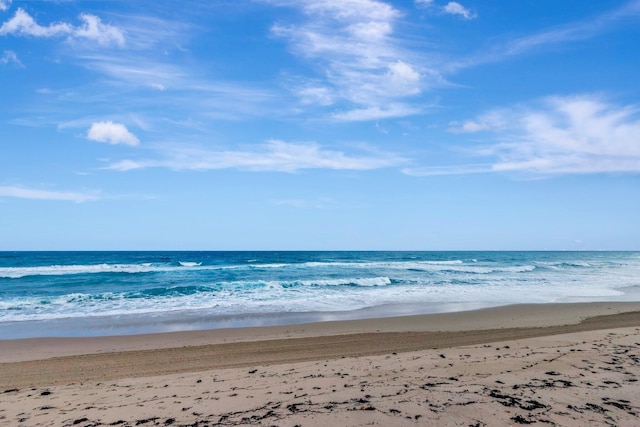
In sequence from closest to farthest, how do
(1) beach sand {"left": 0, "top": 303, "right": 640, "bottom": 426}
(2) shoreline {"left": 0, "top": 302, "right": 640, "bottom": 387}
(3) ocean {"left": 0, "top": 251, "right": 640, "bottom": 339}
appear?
(1) beach sand {"left": 0, "top": 303, "right": 640, "bottom": 426}, (2) shoreline {"left": 0, "top": 302, "right": 640, "bottom": 387}, (3) ocean {"left": 0, "top": 251, "right": 640, "bottom": 339}

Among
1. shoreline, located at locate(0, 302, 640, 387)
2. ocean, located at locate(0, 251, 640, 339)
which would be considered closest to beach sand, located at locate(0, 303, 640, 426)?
shoreline, located at locate(0, 302, 640, 387)

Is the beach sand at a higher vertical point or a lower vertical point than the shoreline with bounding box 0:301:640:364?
higher

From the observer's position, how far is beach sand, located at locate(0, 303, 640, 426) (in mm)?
4539

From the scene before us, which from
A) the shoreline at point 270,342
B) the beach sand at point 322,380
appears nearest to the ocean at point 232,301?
the shoreline at point 270,342

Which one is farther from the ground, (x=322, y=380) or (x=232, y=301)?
(x=322, y=380)

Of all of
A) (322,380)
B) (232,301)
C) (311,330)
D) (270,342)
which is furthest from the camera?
(232,301)

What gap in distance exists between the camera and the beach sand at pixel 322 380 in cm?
454

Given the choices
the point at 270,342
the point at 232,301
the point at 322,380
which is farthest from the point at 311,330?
the point at 232,301

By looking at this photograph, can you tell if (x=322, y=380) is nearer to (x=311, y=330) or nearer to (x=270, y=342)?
(x=270, y=342)

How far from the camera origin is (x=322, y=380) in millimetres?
5879

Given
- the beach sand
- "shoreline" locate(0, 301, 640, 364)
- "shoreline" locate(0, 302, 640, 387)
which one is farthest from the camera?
"shoreline" locate(0, 301, 640, 364)

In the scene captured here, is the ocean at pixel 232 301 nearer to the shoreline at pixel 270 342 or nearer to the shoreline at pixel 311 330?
the shoreline at pixel 311 330

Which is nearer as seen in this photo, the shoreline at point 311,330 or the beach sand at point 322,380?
the beach sand at point 322,380

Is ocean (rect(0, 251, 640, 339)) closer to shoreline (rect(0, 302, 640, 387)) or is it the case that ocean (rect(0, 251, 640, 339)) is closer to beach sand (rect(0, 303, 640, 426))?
shoreline (rect(0, 302, 640, 387))
